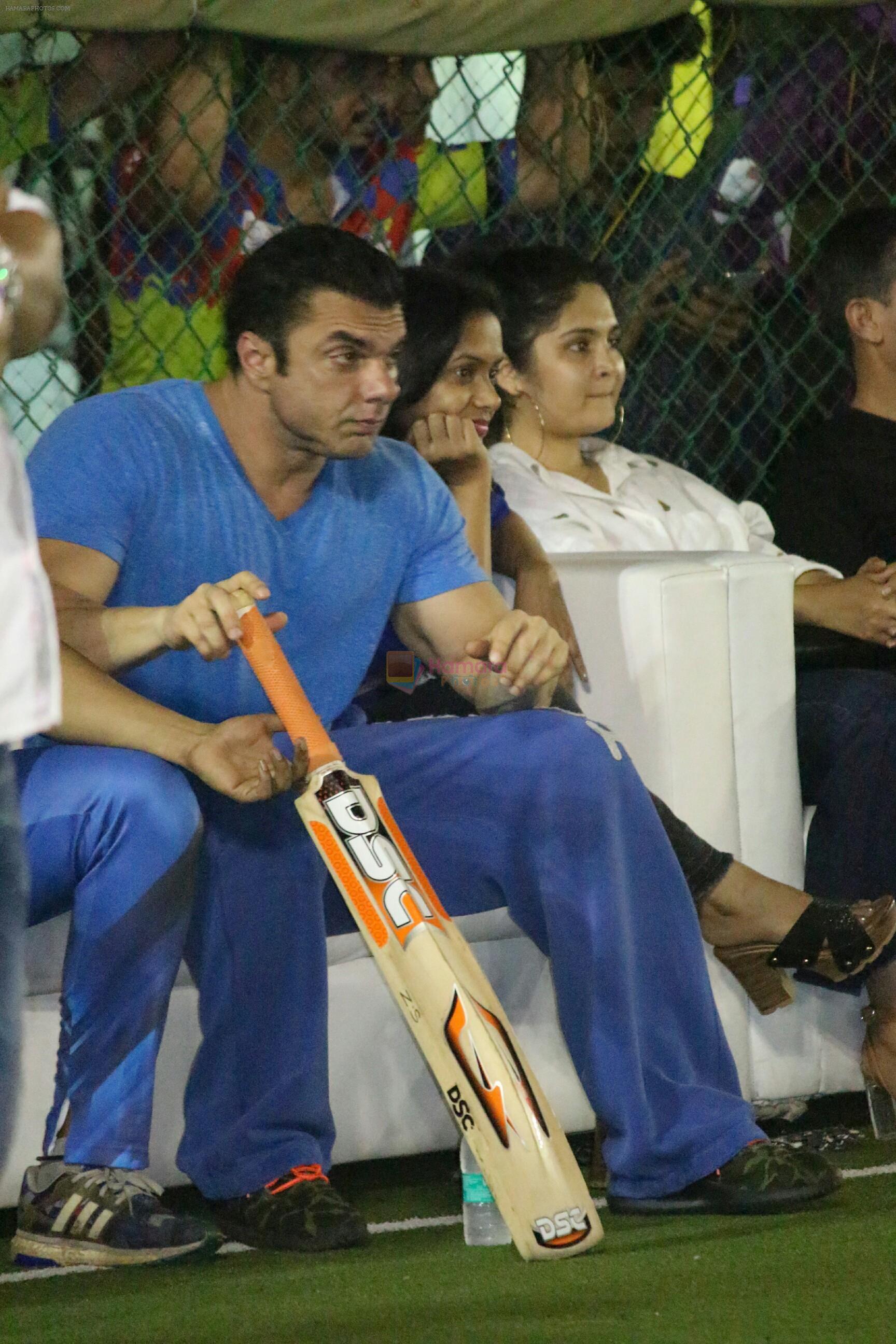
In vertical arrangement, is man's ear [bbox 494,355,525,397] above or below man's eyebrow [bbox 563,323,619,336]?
below

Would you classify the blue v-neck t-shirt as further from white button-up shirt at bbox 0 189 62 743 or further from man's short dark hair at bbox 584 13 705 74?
man's short dark hair at bbox 584 13 705 74

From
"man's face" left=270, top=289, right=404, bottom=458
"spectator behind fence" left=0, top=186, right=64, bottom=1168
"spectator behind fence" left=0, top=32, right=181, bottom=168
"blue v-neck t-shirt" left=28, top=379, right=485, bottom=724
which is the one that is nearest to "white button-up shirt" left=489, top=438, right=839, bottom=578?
"blue v-neck t-shirt" left=28, top=379, right=485, bottom=724

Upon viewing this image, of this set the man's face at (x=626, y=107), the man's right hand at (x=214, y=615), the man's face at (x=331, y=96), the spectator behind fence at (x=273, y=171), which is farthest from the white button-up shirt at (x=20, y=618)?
the man's face at (x=626, y=107)

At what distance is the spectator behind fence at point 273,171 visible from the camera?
2.74 metres

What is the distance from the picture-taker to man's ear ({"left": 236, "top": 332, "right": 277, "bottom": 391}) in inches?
79.7

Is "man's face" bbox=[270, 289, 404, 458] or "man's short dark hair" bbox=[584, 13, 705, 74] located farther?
"man's short dark hair" bbox=[584, 13, 705, 74]

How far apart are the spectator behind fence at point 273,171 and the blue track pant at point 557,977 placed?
1131 mm

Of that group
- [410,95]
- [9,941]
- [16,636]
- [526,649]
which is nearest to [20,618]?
[16,636]

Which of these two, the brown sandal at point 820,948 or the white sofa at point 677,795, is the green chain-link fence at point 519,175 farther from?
the brown sandal at point 820,948

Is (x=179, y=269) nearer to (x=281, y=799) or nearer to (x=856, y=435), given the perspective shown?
(x=856, y=435)

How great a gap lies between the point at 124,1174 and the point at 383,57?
1910 mm

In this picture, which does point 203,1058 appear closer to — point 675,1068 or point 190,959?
point 190,959

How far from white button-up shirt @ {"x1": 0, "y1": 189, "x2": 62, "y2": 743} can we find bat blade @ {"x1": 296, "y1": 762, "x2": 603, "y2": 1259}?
1.81 feet

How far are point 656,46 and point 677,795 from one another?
161 cm
